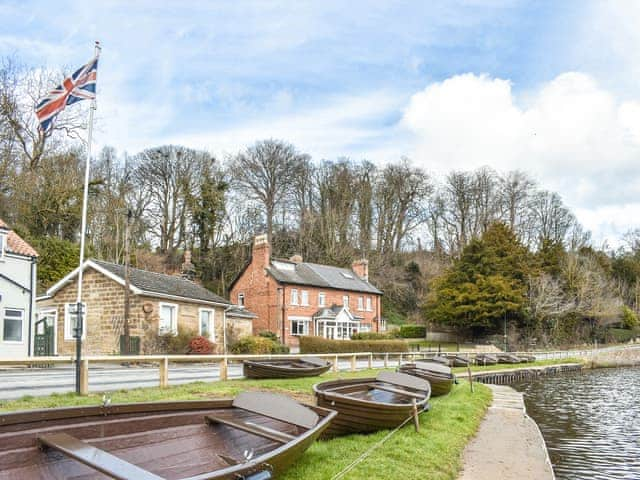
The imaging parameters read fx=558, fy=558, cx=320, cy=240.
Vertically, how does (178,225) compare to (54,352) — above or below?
above

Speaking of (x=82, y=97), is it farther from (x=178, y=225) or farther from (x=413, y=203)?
(x=413, y=203)

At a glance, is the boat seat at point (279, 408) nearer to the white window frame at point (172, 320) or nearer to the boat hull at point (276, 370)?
the boat hull at point (276, 370)

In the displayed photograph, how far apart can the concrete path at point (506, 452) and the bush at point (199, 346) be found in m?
15.2

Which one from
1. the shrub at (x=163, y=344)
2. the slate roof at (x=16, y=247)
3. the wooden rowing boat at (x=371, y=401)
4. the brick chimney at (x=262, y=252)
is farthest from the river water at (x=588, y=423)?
the brick chimney at (x=262, y=252)

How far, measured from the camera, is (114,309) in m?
26.0

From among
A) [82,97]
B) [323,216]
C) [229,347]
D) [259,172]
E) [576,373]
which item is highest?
[259,172]

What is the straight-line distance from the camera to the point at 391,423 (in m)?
9.37

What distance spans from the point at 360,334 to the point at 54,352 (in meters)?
22.4

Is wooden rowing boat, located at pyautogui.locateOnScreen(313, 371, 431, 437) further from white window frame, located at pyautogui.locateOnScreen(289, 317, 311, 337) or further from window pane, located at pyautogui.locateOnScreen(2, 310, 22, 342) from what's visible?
white window frame, located at pyautogui.locateOnScreen(289, 317, 311, 337)

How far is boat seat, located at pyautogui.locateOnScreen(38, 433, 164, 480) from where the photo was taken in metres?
4.22

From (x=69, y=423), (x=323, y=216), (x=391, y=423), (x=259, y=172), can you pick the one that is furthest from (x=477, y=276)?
(x=69, y=423)

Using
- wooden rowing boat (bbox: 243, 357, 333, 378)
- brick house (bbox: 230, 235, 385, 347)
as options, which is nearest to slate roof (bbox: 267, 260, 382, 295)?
brick house (bbox: 230, 235, 385, 347)

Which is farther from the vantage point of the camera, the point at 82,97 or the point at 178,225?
the point at 178,225

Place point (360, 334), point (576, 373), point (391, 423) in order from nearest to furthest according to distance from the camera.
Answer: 1. point (391, 423)
2. point (576, 373)
3. point (360, 334)
